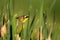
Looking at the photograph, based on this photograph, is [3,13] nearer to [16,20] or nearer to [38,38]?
[16,20]

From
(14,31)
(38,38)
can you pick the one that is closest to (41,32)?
(38,38)

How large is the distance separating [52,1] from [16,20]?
237 millimetres

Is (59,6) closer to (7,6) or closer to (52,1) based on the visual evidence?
(52,1)

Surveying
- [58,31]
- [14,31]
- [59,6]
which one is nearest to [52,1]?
[59,6]

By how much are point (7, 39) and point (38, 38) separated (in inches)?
7.3

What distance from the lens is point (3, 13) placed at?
1.68 metres

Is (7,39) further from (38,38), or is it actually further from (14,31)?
(38,38)

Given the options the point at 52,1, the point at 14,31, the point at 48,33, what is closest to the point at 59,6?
the point at 52,1

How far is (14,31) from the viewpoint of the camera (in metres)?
1.67

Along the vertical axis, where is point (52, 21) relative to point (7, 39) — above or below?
above

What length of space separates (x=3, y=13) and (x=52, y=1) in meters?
0.30

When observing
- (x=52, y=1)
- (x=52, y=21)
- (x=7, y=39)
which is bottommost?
(x=7, y=39)

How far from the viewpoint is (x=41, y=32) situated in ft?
5.39

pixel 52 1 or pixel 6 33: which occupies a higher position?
pixel 52 1
